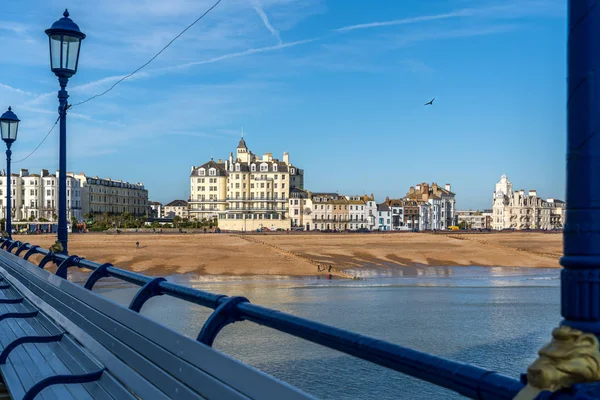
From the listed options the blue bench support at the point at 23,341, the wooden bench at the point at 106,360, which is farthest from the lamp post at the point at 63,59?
the blue bench support at the point at 23,341

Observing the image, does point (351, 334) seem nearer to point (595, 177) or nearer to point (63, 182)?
point (595, 177)

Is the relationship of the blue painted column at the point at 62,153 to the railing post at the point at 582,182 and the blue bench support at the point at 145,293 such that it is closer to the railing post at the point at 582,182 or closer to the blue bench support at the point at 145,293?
the blue bench support at the point at 145,293

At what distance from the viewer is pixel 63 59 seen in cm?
996

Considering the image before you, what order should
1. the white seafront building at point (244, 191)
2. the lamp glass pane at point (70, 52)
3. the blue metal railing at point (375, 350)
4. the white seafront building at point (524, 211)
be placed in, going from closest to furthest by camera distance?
the blue metal railing at point (375, 350)
the lamp glass pane at point (70, 52)
the white seafront building at point (244, 191)
the white seafront building at point (524, 211)

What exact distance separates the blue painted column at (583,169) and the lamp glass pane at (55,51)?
937 centimetres

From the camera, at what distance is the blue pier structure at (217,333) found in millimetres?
1634

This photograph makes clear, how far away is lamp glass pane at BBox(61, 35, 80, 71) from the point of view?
32.2 ft

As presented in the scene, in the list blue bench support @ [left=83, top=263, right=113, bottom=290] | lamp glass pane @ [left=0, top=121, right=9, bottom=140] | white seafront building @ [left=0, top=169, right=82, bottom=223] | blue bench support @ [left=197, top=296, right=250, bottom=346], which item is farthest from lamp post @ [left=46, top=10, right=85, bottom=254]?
white seafront building @ [left=0, top=169, right=82, bottom=223]

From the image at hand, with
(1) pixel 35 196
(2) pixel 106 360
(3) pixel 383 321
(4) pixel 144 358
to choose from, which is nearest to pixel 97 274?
(2) pixel 106 360

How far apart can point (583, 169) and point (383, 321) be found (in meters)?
18.7

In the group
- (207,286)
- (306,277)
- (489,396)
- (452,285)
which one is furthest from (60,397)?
(306,277)

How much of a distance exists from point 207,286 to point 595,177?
29226 mm

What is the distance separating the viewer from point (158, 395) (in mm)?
3018

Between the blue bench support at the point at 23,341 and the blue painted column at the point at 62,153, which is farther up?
the blue painted column at the point at 62,153
